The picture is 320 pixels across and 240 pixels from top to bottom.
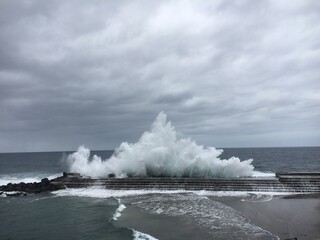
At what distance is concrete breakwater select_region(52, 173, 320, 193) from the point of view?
27.6m

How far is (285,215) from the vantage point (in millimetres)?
18781

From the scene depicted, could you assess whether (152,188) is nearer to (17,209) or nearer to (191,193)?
(191,193)

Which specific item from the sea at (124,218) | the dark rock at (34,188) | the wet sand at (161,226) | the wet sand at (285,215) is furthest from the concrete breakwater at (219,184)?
the wet sand at (161,226)

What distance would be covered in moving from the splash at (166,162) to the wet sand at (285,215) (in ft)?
38.2

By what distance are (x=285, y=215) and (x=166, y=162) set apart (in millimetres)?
20549

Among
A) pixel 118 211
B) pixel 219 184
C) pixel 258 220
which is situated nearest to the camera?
pixel 258 220

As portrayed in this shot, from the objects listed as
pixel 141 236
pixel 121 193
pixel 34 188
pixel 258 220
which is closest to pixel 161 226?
pixel 141 236

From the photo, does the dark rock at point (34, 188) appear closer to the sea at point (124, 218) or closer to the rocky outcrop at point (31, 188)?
the rocky outcrop at point (31, 188)

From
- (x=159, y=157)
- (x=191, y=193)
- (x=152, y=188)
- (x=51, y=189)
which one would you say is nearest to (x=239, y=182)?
(x=191, y=193)

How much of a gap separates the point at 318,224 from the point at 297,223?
100cm

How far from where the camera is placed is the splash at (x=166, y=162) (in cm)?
3603

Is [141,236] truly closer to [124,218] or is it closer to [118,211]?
[124,218]

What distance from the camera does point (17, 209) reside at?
2280cm

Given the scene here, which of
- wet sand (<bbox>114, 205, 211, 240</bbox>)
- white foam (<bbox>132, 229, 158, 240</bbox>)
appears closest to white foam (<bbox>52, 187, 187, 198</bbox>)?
wet sand (<bbox>114, 205, 211, 240</bbox>)
